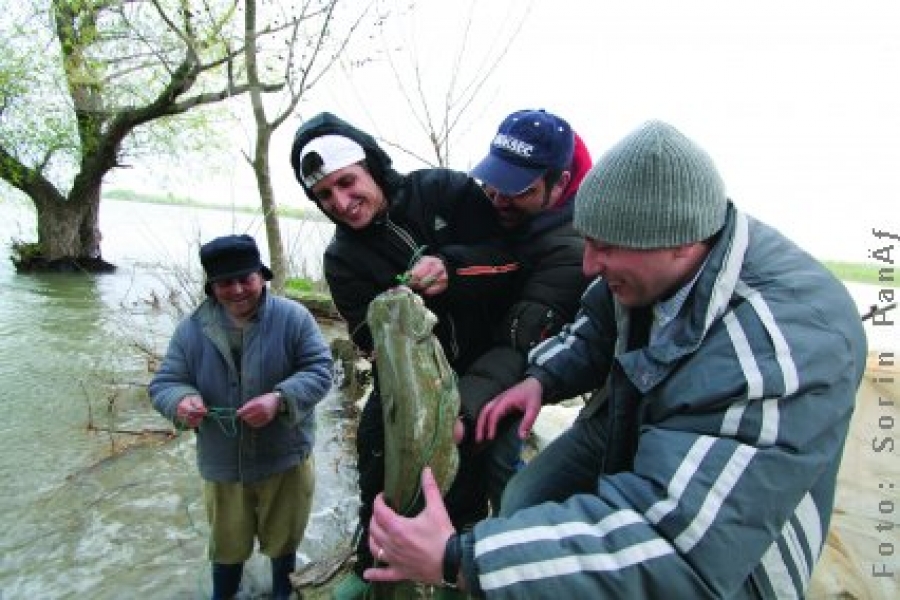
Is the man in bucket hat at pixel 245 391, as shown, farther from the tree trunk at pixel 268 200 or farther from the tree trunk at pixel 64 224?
the tree trunk at pixel 64 224

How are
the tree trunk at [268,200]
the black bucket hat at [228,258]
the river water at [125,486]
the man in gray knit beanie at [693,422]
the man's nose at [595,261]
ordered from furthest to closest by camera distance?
the tree trunk at [268,200] < the river water at [125,486] < the black bucket hat at [228,258] < the man's nose at [595,261] < the man in gray knit beanie at [693,422]

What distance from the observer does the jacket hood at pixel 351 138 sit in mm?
2512

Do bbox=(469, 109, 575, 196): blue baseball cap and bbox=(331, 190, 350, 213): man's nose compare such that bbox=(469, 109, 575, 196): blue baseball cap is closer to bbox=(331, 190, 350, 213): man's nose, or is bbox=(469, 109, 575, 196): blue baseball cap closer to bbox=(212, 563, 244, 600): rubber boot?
bbox=(331, 190, 350, 213): man's nose

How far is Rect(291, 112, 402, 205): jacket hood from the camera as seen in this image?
2512mm

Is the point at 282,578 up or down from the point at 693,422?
down

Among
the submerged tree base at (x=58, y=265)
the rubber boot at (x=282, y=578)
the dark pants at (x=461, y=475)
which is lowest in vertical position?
the rubber boot at (x=282, y=578)

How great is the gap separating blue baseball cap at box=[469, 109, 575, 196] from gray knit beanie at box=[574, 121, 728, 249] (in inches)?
32.6

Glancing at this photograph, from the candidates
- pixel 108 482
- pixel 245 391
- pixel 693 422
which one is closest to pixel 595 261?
pixel 693 422

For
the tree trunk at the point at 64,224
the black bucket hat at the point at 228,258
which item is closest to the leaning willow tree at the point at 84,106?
the tree trunk at the point at 64,224

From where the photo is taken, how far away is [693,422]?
56.6 inches

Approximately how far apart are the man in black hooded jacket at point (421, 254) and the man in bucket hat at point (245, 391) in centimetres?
87

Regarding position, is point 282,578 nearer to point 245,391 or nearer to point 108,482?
point 245,391

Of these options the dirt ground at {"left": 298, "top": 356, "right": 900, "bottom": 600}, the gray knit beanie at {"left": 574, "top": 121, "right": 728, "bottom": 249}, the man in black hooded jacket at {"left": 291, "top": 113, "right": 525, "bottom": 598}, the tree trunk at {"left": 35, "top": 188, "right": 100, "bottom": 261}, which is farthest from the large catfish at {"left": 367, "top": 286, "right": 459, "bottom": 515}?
the tree trunk at {"left": 35, "top": 188, "right": 100, "bottom": 261}

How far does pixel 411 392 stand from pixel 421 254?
2.52 ft
